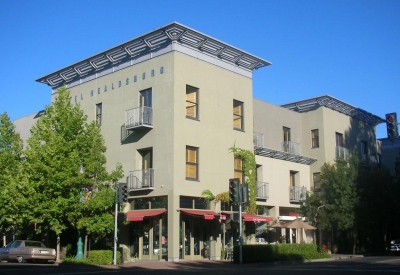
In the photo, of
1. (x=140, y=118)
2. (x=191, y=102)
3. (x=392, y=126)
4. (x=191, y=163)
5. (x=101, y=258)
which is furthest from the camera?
(x=191, y=102)

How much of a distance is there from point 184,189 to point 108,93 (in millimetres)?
8795

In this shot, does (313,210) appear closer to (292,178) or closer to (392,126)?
(292,178)

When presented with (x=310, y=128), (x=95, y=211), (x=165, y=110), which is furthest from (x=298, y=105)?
(x=95, y=211)

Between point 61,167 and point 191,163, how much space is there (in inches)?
284

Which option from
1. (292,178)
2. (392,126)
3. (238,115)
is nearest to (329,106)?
(292,178)

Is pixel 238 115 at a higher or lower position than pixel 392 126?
higher

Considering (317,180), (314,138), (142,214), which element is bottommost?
(142,214)

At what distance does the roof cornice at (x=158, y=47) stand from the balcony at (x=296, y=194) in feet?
31.2

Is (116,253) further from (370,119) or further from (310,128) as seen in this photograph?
(370,119)

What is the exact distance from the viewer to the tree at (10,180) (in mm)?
27141

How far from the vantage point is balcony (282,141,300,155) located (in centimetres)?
3872

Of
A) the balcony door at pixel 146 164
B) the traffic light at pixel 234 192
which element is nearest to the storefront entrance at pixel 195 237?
the balcony door at pixel 146 164

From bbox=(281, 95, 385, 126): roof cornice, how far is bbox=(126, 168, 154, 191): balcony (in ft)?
54.7

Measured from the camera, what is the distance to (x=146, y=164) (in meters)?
30.4
